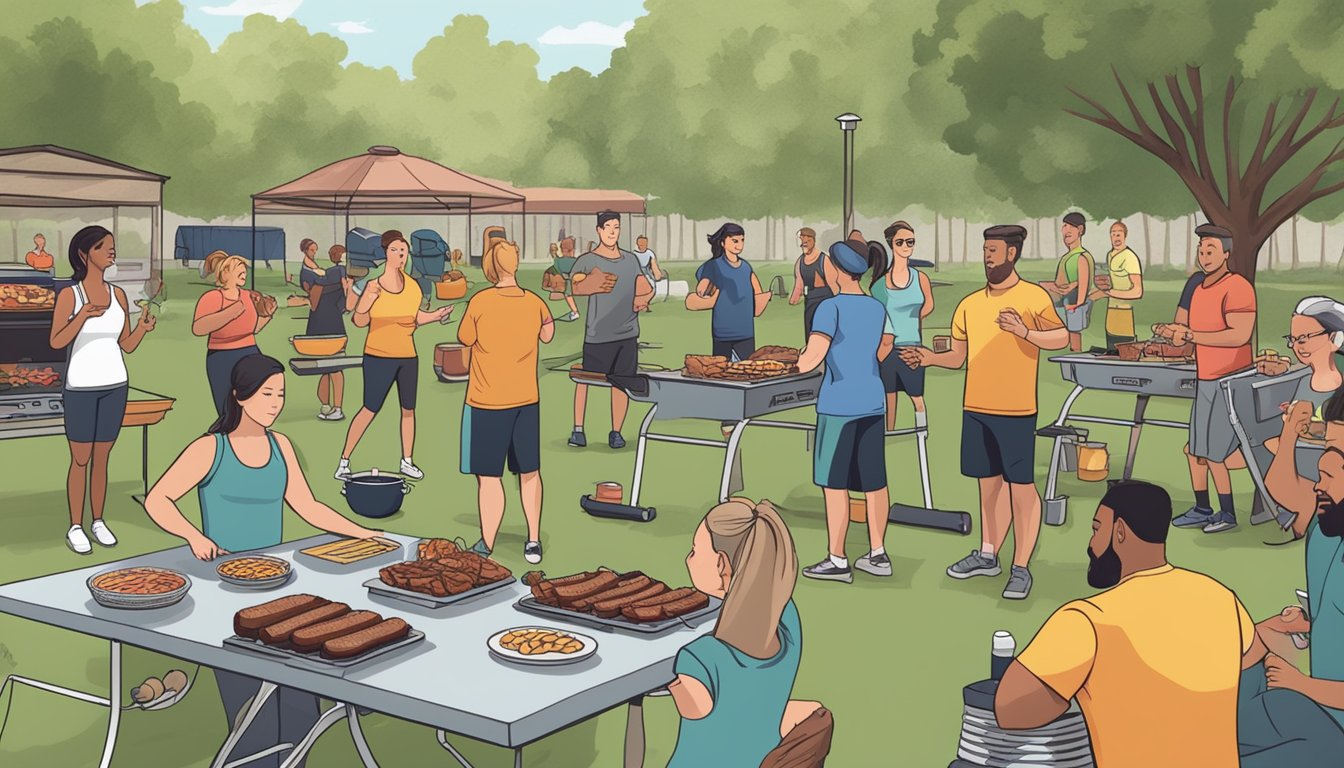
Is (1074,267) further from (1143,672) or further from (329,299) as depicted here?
(1143,672)

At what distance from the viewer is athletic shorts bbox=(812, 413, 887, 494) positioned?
727cm

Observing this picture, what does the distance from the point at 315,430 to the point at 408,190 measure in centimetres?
933

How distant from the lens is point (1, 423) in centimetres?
833

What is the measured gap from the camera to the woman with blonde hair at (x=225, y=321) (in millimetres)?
8578

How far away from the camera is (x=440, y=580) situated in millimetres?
4121

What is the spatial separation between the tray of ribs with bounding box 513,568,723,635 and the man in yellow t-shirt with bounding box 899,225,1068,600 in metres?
3.09

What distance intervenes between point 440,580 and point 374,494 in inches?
189

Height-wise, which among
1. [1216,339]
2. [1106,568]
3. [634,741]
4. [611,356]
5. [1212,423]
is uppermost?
[1216,339]

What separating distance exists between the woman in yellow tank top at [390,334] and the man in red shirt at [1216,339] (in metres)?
4.77

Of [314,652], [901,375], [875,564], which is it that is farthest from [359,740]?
[901,375]

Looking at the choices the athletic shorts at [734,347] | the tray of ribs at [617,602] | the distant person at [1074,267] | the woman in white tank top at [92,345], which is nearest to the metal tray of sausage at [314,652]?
the tray of ribs at [617,602]

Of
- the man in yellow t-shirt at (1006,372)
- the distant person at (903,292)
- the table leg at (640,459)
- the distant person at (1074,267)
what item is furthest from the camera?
the distant person at (1074,267)

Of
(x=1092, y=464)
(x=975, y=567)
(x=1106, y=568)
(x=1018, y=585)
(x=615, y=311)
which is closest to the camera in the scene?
(x=1106, y=568)

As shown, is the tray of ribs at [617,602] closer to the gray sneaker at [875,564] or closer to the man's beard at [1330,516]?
the man's beard at [1330,516]
